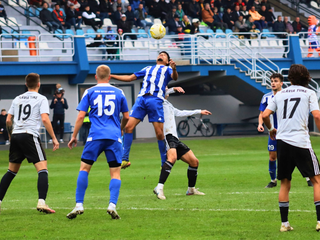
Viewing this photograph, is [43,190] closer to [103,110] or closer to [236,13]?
[103,110]

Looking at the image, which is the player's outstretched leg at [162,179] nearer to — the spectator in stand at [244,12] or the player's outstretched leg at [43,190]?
the player's outstretched leg at [43,190]

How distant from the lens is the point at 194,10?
104ft

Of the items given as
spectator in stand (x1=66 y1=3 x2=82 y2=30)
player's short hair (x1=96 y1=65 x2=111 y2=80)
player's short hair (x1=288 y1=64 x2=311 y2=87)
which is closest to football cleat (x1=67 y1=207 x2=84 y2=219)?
player's short hair (x1=96 y1=65 x2=111 y2=80)

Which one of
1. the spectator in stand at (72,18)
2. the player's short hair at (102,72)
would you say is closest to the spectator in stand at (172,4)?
the spectator in stand at (72,18)

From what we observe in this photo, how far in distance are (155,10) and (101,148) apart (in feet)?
79.2

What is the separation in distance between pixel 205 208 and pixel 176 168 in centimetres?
831

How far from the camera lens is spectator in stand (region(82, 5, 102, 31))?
27766 mm

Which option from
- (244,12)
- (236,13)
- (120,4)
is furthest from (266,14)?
(120,4)

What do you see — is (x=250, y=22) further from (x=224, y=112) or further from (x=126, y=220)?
(x=126, y=220)

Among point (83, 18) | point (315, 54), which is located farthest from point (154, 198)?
point (315, 54)

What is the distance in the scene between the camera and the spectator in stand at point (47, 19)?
2609cm

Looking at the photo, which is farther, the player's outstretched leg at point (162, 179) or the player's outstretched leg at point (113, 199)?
the player's outstretched leg at point (162, 179)

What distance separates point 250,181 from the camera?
12.1 metres

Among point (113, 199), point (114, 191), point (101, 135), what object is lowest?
point (113, 199)
